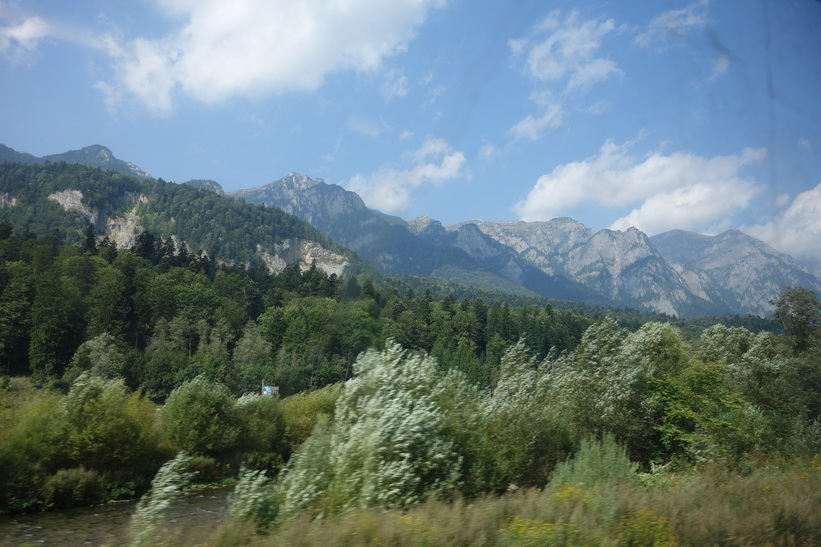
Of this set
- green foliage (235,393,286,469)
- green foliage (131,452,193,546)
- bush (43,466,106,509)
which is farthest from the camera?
→ green foliage (235,393,286,469)

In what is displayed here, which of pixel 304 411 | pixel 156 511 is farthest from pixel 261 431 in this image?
pixel 156 511

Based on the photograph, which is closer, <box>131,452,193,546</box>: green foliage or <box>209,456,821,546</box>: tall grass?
<box>209,456,821,546</box>: tall grass

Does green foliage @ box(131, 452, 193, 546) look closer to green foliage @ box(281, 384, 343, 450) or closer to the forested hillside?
the forested hillside

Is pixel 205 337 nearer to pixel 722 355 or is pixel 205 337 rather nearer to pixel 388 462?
pixel 722 355

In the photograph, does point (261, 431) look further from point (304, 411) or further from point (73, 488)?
point (73, 488)

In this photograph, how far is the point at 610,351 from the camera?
28234mm

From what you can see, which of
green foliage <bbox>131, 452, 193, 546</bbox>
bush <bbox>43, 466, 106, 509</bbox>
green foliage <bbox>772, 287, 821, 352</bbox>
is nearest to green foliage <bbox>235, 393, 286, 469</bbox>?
bush <bbox>43, 466, 106, 509</bbox>

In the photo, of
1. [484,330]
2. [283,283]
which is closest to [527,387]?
[484,330]

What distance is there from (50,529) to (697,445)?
24723 mm

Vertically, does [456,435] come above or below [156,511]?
above

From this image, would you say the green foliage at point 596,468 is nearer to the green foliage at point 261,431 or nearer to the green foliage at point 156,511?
the green foliage at point 156,511

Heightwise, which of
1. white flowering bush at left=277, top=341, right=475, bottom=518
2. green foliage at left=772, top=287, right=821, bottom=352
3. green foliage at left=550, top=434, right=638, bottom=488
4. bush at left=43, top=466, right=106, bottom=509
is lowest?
bush at left=43, top=466, right=106, bottom=509

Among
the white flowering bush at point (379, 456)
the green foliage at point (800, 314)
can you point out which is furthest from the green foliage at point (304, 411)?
the green foliage at point (800, 314)

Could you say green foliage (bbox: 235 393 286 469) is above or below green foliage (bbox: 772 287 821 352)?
below
